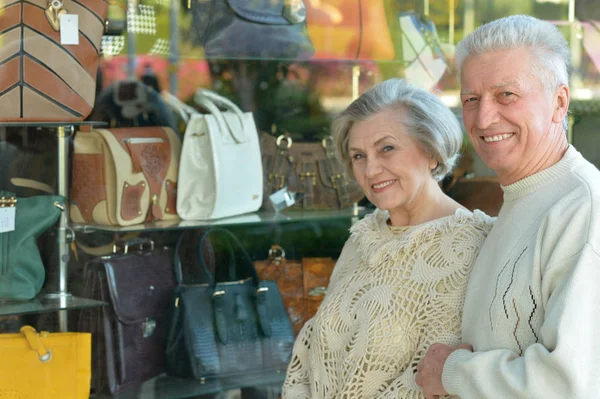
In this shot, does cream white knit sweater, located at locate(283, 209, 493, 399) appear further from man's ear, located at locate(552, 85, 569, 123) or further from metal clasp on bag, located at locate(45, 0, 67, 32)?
metal clasp on bag, located at locate(45, 0, 67, 32)

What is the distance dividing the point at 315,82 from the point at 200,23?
2.08 ft

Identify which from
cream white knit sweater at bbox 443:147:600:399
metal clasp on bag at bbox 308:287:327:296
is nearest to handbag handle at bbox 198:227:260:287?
metal clasp on bag at bbox 308:287:327:296

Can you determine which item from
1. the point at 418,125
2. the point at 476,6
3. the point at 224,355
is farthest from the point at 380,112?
the point at 476,6

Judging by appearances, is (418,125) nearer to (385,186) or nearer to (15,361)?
(385,186)

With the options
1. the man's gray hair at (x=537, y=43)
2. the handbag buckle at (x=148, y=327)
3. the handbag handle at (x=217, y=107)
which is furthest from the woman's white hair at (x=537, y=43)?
the handbag buckle at (x=148, y=327)

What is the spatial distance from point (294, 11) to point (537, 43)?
2074 mm

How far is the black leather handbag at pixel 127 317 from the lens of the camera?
3.25m

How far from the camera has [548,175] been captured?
1.84m

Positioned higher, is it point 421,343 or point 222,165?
point 222,165

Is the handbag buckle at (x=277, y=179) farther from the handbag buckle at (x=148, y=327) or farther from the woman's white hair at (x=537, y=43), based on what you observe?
the woman's white hair at (x=537, y=43)

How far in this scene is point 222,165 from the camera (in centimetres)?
353

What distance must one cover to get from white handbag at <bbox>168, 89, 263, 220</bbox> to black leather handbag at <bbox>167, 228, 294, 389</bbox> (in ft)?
0.42

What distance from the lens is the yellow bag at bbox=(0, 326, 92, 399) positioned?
9.74ft

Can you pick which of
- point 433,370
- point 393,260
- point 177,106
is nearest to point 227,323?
point 177,106
